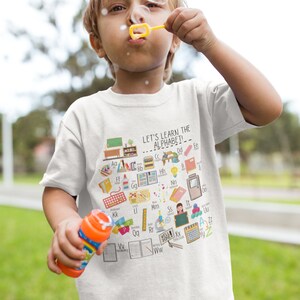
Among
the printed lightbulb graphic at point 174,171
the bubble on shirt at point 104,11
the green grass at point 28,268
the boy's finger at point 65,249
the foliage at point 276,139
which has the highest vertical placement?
the bubble on shirt at point 104,11

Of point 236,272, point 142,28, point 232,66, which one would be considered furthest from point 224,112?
point 236,272

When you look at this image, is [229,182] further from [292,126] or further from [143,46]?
[143,46]

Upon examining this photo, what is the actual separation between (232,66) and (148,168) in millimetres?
235

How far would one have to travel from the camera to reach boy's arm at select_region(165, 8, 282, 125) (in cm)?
78

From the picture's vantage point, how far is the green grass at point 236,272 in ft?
8.18

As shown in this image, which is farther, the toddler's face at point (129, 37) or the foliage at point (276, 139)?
the foliage at point (276, 139)

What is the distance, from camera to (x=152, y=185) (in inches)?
35.0

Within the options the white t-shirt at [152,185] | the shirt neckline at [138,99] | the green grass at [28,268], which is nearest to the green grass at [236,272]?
the green grass at [28,268]

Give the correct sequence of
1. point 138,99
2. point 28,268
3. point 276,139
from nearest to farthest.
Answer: point 138,99 → point 28,268 → point 276,139

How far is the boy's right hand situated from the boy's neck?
29 cm

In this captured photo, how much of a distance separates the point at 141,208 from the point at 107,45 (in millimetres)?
302

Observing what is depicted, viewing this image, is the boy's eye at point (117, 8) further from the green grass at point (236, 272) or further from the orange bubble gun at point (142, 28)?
the green grass at point (236, 272)

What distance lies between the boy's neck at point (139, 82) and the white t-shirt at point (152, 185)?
0.7 inches

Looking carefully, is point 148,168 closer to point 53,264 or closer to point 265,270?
point 53,264
